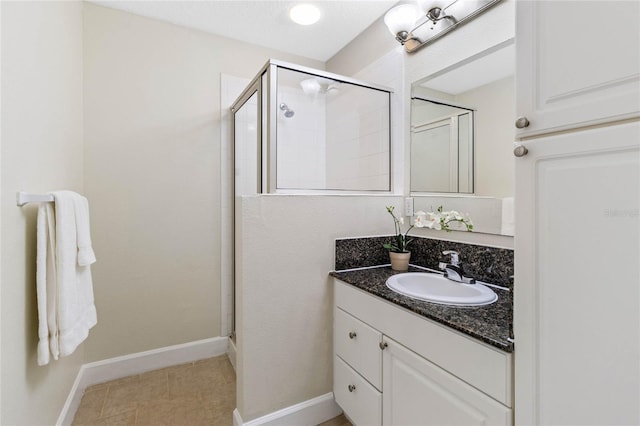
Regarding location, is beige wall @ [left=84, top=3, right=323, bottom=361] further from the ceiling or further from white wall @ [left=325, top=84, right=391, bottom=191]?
white wall @ [left=325, top=84, right=391, bottom=191]

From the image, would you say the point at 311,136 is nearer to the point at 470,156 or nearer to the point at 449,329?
the point at 470,156

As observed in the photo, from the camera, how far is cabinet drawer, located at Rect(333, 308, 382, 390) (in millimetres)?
1354

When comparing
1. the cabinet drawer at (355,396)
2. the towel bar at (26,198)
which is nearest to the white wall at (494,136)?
the cabinet drawer at (355,396)

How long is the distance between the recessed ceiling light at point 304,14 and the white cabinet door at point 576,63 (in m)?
1.55

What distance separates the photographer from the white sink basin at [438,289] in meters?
1.15

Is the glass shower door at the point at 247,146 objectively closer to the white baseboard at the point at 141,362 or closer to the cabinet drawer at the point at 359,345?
the white baseboard at the point at 141,362

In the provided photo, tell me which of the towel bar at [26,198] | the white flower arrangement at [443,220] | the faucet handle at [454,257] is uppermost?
the towel bar at [26,198]

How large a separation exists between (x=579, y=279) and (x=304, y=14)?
2.14 m

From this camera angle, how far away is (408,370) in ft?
3.89

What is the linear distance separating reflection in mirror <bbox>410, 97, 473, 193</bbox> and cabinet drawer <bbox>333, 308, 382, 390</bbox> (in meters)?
0.90

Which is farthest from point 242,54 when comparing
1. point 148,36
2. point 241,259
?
point 241,259

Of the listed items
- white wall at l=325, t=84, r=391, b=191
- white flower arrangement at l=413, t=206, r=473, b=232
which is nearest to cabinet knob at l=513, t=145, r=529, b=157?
white flower arrangement at l=413, t=206, r=473, b=232

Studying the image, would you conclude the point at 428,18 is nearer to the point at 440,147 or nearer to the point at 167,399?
the point at 440,147

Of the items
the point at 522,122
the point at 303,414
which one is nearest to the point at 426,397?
the point at 303,414
